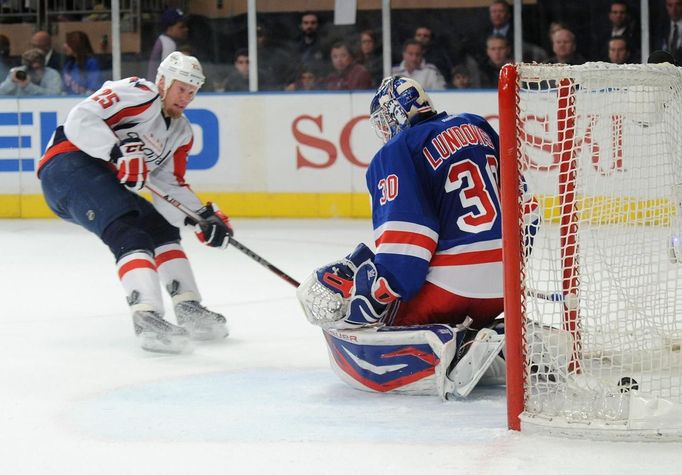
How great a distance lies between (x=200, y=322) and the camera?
383 cm

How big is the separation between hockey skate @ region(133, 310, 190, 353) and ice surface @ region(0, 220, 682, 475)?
0.13ft

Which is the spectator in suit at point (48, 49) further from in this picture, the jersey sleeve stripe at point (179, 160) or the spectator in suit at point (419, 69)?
the jersey sleeve stripe at point (179, 160)

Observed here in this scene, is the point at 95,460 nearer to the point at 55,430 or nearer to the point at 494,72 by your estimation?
the point at 55,430

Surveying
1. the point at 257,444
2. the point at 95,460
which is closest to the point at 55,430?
the point at 95,460

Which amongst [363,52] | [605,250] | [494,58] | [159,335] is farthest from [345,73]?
[605,250]

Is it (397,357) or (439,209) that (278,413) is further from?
(439,209)

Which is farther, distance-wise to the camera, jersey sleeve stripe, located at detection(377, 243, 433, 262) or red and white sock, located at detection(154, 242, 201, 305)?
red and white sock, located at detection(154, 242, 201, 305)

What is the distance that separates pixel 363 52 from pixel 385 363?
4.48 metres

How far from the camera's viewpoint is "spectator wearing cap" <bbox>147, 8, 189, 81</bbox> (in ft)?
24.1

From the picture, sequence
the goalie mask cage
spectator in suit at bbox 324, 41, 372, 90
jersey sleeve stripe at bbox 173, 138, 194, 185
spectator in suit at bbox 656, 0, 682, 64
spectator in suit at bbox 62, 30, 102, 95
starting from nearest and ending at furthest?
the goalie mask cage, jersey sleeve stripe at bbox 173, 138, 194, 185, spectator in suit at bbox 656, 0, 682, 64, spectator in suit at bbox 324, 41, 372, 90, spectator in suit at bbox 62, 30, 102, 95

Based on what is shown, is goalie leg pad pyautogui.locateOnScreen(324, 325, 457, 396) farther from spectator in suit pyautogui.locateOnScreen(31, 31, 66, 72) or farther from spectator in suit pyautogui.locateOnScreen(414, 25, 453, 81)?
spectator in suit pyautogui.locateOnScreen(31, 31, 66, 72)

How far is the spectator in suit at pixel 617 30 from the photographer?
686cm

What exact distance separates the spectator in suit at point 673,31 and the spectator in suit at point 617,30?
140 mm

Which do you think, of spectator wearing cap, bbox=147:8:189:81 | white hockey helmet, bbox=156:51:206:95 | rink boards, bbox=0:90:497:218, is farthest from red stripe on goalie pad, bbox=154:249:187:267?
spectator wearing cap, bbox=147:8:189:81
